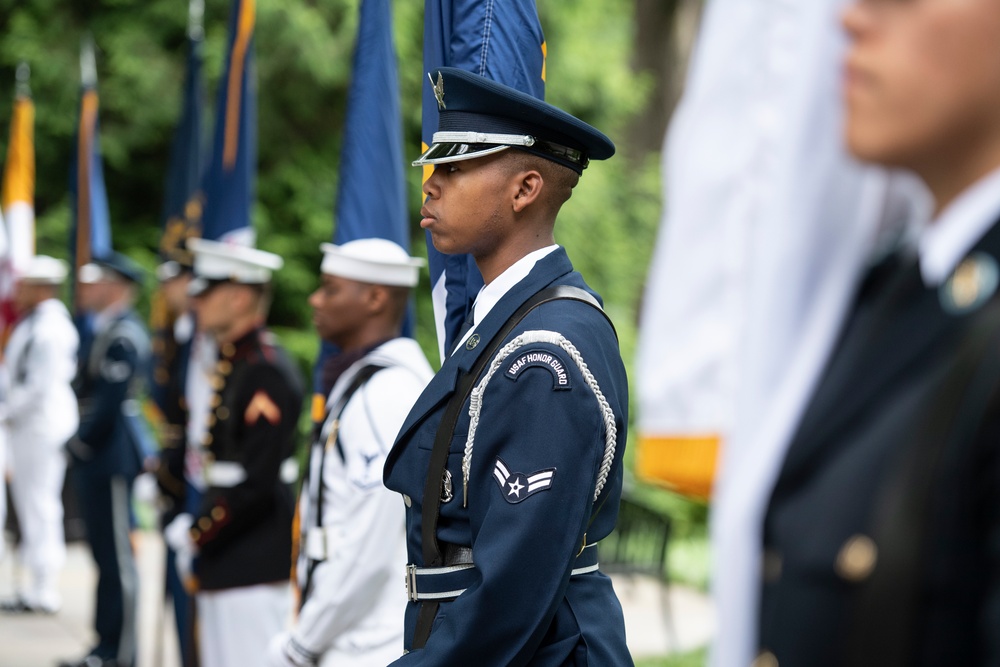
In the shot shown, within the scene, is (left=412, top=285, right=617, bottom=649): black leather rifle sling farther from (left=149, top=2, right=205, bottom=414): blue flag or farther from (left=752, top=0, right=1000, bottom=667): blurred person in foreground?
(left=149, top=2, right=205, bottom=414): blue flag

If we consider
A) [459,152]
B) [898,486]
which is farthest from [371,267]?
[898,486]

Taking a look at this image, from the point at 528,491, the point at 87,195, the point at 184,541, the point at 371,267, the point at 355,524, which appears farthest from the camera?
the point at 87,195

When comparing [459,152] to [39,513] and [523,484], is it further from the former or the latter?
[39,513]

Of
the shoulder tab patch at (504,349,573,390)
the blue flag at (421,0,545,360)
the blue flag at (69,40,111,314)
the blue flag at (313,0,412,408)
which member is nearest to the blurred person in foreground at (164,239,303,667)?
the blue flag at (313,0,412,408)

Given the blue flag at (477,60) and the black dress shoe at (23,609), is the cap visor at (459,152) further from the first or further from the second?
the black dress shoe at (23,609)

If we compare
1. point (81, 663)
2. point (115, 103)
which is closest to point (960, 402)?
point (81, 663)

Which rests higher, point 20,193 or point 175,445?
point 20,193

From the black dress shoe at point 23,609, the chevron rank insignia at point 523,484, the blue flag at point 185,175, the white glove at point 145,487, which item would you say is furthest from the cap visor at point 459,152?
the black dress shoe at point 23,609

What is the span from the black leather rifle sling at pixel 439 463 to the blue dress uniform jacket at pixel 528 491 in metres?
0.02

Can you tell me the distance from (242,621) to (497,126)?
10.5ft

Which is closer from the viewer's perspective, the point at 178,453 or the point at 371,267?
the point at 371,267

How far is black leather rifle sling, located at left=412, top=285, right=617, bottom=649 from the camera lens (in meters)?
2.61

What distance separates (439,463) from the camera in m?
2.61

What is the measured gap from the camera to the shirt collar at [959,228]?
113cm
